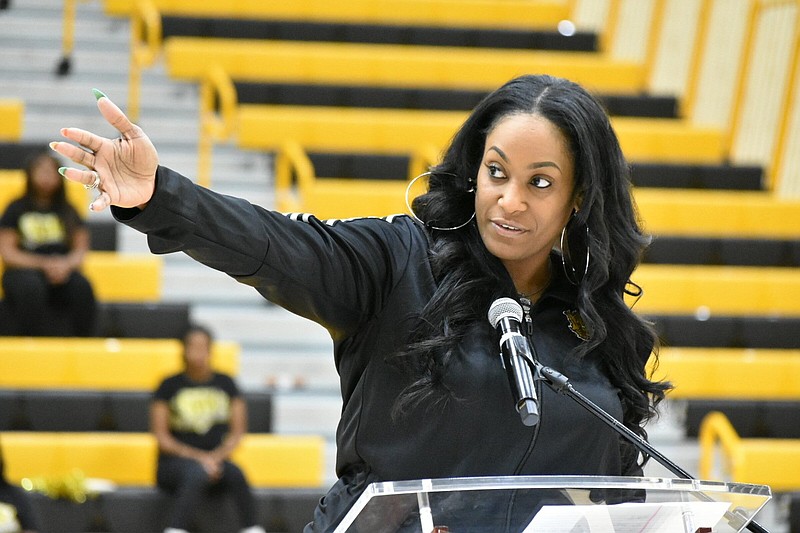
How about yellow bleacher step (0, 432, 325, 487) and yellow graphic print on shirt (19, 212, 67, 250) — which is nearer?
yellow bleacher step (0, 432, 325, 487)

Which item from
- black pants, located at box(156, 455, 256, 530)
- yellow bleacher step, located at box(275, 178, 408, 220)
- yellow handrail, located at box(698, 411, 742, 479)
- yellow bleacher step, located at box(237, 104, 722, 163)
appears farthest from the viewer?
yellow bleacher step, located at box(237, 104, 722, 163)

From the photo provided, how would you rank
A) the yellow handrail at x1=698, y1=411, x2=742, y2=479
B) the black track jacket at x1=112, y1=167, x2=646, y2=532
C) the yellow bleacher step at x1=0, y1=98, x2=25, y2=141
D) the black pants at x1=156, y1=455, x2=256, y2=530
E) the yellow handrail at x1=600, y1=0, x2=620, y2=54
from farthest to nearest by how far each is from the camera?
the yellow handrail at x1=600, y1=0, x2=620, y2=54 → the yellow bleacher step at x1=0, y1=98, x2=25, y2=141 → the yellow handrail at x1=698, y1=411, x2=742, y2=479 → the black pants at x1=156, y1=455, x2=256, y2=530 → the black track jacket at x1=112, y1=167, x2=646, y2=532

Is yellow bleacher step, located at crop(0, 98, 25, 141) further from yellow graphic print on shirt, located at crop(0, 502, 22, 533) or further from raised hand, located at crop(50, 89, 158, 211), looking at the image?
raised hand, located at crop(50, 89, 158, 211)

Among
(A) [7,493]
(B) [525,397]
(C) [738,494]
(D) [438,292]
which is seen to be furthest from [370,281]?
(A) [7,493]

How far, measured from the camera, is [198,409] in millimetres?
5234

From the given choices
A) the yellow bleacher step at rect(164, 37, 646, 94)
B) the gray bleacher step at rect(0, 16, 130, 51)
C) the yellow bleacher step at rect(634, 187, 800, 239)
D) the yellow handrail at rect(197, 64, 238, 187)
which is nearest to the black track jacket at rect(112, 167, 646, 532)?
the yellow handrail at rect(197, 64, 238, 187)

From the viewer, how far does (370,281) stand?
5.45 ft

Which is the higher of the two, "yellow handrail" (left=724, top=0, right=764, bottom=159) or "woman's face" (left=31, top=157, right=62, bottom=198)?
"yellow handrail" (left=724, top=0, right=764, bottom=159)

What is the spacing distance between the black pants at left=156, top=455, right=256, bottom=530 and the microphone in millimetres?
3547

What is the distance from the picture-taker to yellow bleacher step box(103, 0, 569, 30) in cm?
960

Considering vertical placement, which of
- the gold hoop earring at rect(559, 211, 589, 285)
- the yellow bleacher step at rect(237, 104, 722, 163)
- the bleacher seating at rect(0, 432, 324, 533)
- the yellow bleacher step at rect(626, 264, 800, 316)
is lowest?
the bleacher seating at rect(0, 432, 324, 533)

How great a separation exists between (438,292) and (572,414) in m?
0.24

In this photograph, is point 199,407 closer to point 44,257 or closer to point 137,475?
point 137,475

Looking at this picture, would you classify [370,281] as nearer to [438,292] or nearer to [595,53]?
[438,292]
